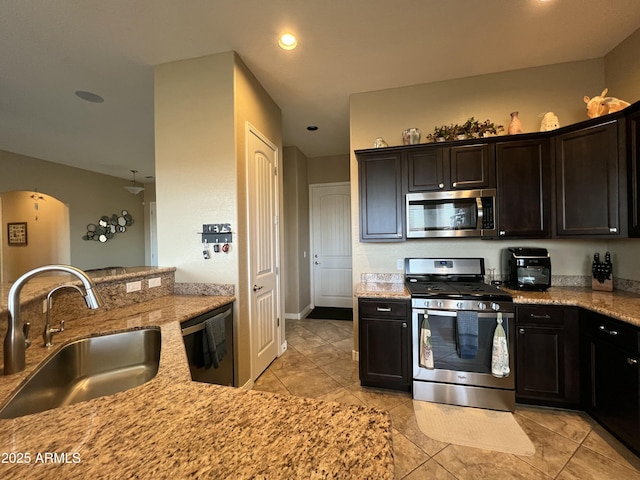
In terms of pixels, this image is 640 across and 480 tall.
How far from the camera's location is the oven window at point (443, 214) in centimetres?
251

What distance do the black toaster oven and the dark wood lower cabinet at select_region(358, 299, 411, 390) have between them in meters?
1.06

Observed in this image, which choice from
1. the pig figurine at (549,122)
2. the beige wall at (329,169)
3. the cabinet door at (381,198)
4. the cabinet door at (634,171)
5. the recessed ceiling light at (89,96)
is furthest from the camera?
the beige wall at (329,169)

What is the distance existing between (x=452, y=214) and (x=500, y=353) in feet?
4.04

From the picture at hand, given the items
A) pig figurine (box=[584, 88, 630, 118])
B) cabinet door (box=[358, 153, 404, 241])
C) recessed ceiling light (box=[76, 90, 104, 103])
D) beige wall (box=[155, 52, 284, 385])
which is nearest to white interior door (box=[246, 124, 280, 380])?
beige wall (box=[155, 52, 284, 385])

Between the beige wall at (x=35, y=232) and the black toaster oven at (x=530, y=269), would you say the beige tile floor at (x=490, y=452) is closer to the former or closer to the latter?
the black toaster oven at (x=530, y=269)

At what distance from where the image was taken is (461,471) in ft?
5.17

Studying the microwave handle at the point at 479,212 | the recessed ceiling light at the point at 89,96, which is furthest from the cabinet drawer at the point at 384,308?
the recessed ceiling light at the point at 89,96

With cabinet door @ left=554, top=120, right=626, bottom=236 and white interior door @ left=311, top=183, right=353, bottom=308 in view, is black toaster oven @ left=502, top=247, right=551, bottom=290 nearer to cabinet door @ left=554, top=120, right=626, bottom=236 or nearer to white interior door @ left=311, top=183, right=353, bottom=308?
cabinet door @ left=554, top=120, right=626, bottom=236

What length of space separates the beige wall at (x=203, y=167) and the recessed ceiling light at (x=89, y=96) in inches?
Result: 45.0

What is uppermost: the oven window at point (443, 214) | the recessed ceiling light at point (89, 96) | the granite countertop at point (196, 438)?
the recessed ceiling light at point (89, 96)

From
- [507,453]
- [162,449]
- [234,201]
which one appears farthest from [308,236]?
[162,449]

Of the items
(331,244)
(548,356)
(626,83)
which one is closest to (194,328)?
(548,356)

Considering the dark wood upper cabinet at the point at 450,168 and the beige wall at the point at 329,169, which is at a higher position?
the beige wall at the point at 329,169

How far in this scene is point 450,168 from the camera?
99.0 inches
